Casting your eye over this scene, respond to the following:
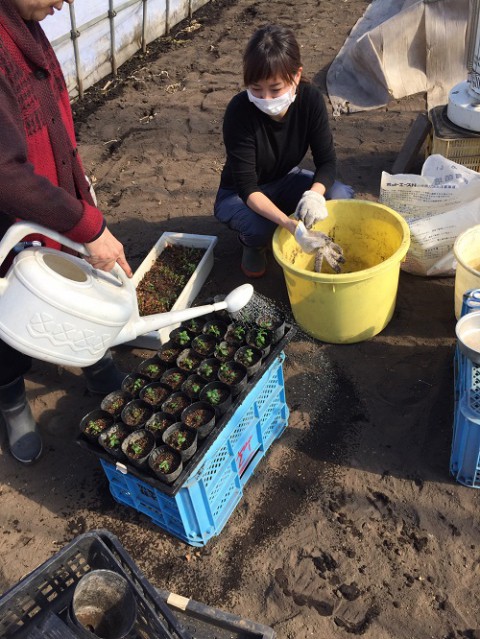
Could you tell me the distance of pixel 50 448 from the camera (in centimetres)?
259

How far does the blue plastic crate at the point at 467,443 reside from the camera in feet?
6.54

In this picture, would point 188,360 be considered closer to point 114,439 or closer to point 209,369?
point 209,369

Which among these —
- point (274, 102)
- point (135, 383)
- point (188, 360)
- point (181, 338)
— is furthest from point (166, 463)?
point (274, 102)

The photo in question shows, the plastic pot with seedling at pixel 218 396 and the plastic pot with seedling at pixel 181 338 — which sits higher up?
the plastic pot with seedling at pixel 218 396

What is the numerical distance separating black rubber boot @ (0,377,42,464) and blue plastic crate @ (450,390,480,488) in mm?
1689

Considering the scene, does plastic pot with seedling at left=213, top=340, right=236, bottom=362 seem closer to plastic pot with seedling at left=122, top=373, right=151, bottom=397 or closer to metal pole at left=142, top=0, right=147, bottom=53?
plastic pot with seedling at left=122, top=373, right=151, bottom=397

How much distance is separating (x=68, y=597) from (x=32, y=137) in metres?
1.31

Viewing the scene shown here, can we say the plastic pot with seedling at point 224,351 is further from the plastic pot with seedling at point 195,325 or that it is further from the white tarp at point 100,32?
the white tarp at point 100,32

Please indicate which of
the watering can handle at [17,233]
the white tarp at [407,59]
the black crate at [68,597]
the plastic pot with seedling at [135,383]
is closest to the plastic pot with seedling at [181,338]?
the plastic pot with seedling at [135,383]

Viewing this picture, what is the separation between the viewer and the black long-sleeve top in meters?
2.79

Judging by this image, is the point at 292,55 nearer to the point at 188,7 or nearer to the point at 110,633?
the point at 110,633

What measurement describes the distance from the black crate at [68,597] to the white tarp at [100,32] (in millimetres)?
4307

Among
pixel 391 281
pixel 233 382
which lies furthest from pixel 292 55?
→ pixel 233 382

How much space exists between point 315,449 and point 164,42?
5044mm
